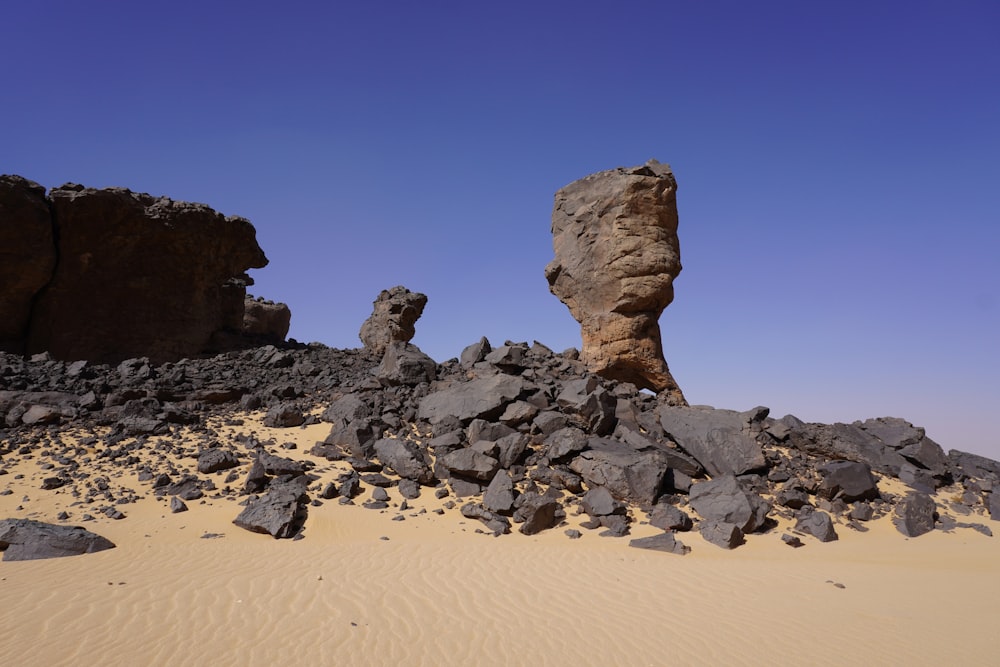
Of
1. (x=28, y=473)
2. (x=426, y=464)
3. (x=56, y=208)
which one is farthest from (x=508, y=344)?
(x=56, y=208)

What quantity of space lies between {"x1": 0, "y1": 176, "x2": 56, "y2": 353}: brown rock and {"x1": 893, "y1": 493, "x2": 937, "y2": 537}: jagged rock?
24.0 metres

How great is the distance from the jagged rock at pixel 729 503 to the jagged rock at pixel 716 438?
1.02m

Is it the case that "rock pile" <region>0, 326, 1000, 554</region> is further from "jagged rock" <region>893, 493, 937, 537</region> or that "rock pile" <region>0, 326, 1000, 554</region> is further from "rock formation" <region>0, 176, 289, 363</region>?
"rock formation" <region>0, 176, 289, 363</region>

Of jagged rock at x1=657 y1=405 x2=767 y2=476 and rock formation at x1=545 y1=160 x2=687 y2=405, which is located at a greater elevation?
rock formation at x1=545 y1=160 x2=687 y2=405

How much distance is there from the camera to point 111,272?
61.9 ft

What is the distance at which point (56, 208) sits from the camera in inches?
717

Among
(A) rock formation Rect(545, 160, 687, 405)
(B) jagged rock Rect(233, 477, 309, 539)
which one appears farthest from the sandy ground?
(A) rock formation Rect(545, 160, 687, 405)

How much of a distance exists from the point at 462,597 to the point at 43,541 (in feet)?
21.3

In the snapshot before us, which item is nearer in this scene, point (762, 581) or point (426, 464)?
point (762, 581)

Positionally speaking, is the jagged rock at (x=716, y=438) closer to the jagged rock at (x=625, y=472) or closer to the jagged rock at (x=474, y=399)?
the jagged rock at (x=625, y=472)

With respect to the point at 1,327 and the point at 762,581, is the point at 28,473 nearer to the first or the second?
the point at 1,327

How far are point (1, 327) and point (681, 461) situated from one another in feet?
66.4

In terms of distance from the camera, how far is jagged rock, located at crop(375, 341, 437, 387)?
16.3m

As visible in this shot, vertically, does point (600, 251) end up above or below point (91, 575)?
above
